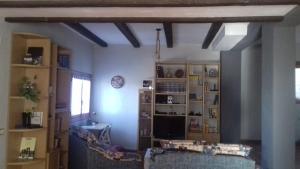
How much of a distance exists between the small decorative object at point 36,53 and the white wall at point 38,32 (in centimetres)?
33

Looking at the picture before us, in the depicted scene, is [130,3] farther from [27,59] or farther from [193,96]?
[193,96]

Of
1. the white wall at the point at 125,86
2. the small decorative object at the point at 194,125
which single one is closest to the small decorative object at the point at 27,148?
the white wall at the point at 125,86

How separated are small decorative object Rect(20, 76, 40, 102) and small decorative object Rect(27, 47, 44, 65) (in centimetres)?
29

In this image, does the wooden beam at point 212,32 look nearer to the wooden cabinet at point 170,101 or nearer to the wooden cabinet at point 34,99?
the wooden cabinet at point 170,101

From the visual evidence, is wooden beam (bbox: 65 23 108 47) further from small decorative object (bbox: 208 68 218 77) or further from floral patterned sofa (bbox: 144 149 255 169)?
floral patterned sofa (bbox: 144 149 255 169)

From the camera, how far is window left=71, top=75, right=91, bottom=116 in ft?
20.1

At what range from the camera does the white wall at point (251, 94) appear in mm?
8438

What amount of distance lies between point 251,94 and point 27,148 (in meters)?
6.47

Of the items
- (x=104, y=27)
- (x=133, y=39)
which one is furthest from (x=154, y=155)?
(x=133, y=39)

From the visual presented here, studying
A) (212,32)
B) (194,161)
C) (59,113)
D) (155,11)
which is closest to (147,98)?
(212,32)

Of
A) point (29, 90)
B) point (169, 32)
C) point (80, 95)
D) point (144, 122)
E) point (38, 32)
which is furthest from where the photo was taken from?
point (144, 122)

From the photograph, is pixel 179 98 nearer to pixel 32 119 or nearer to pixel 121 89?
pixel 121 89

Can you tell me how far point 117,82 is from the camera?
7375 mm

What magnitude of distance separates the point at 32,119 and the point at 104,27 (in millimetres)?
2293
